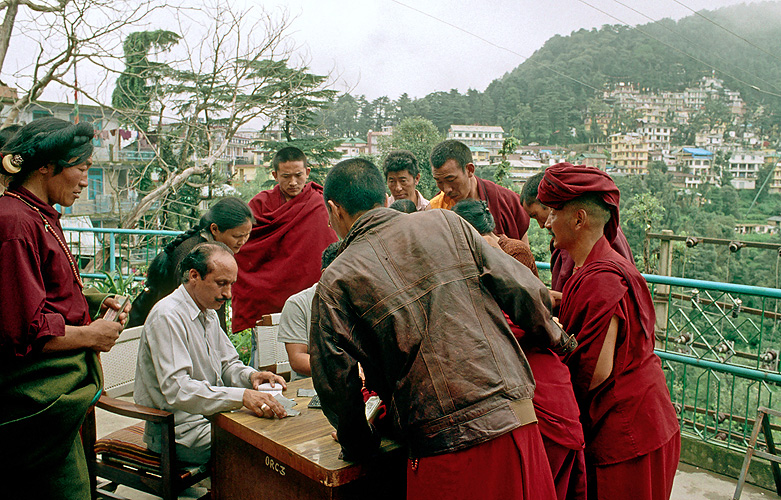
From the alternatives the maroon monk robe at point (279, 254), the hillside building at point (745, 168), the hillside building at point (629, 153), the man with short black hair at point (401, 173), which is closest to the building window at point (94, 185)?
the maroon monk robe at point (279, 254)

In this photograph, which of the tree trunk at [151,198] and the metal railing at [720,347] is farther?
the tree trunk at [151,198]

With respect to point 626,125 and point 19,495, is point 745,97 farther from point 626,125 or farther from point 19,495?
point 19,495

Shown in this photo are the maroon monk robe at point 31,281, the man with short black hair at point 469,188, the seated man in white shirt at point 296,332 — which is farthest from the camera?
the man with short black hair at point 469,188

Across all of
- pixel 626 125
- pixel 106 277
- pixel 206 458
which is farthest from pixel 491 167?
pixel 206 458

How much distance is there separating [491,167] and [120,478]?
25.3 m

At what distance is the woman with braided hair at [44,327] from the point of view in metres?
1.60

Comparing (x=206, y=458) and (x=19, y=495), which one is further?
(x=206, y=458)

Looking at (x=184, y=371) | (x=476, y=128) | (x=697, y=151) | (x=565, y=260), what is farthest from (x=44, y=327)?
(x=697, y=151)

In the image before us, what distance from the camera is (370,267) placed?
4.55 feet

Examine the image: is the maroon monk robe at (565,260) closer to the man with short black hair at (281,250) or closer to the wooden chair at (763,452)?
the wooden chair at (763,452)

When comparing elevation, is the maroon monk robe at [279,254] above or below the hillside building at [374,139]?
below

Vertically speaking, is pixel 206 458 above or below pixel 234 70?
below

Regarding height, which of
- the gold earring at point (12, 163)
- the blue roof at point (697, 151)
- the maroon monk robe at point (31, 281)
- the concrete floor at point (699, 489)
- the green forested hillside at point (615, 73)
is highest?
the green forested hillside at point (615, 73)

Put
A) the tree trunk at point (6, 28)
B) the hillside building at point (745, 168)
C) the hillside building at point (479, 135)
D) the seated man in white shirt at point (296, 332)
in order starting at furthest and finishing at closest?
the hillside building at point (745, 168) < the hillside building at point (479, 135) < the tree trunk at point (6, 28) < the seated man in white shirt at point (296, 332)
